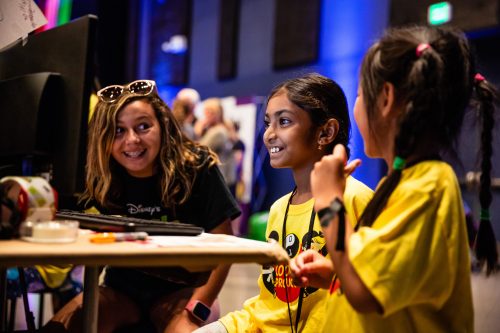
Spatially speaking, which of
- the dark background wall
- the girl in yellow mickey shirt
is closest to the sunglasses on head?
the girl in yellow mickey shirt

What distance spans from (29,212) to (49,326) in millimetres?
630

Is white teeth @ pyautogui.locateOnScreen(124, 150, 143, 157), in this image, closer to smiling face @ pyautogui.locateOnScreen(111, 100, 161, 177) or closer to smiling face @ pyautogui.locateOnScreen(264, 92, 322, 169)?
smiling face @ pyautogui.locateOnScreen(111, 100, 161, 177)

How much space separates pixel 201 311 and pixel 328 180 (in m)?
0.72

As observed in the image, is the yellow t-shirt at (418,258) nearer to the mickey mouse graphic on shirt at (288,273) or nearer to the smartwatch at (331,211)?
the smartwatch at (331,211)

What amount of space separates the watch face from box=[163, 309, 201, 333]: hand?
2 centimetres

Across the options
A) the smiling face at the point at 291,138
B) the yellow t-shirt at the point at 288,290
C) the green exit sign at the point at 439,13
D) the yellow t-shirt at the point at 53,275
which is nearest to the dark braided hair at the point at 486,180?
the yellow t-shirt at the point at 288,290

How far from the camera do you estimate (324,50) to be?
19.2 ft

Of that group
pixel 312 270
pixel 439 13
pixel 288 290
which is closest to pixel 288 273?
pixel 288 290

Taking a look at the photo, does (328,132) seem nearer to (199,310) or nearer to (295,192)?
(295,192)

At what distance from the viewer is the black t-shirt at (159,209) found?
167 cm

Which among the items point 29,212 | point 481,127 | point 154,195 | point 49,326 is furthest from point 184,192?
point 481,127

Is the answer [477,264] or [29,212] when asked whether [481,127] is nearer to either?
[477,264]

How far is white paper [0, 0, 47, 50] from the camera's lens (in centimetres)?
129

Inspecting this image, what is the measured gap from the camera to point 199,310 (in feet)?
5.15
